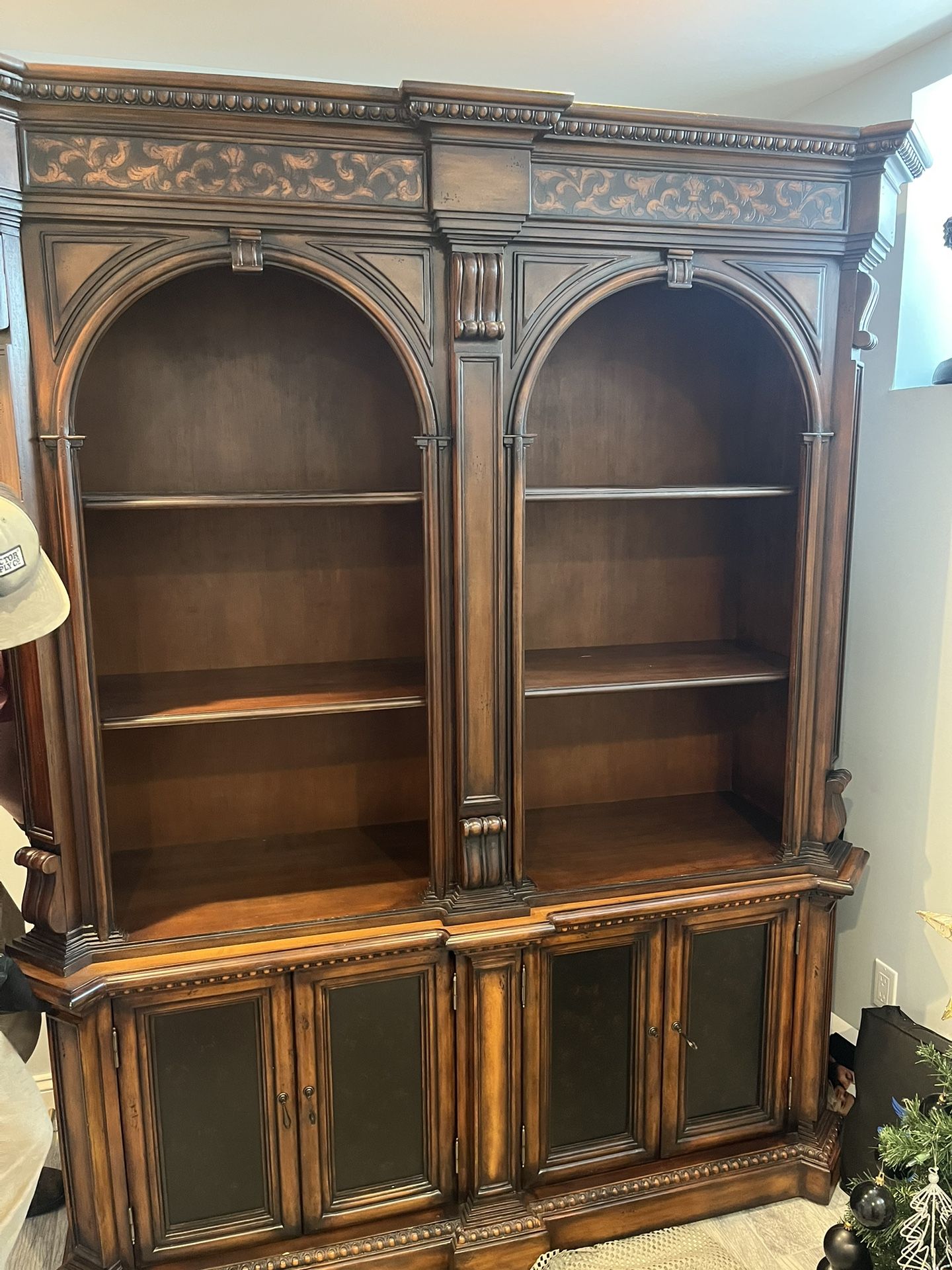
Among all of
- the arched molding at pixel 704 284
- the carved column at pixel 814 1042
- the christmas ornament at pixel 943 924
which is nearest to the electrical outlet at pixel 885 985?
the carved column at pixel 814 1042

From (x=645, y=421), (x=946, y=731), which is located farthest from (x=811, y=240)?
(x=946, y=731)

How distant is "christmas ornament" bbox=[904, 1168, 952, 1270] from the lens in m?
1.48

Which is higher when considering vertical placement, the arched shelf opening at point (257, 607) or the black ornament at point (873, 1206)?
the arched shelf opening at point (257, 607)

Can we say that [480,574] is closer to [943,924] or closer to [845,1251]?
[943,924]

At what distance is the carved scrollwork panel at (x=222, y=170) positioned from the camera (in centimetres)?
161

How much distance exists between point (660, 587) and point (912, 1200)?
4.73 feet

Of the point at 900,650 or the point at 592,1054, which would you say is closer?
the point at 592,1054

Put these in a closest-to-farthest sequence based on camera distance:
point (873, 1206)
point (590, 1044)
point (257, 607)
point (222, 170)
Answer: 1. point (873, 1206)
2. point (222, 170)
3. point (590, 1044)
4. point (257, 607)

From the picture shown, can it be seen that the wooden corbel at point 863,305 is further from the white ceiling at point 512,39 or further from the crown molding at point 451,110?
the white ceiling at point 512,39

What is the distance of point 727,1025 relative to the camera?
222 centimetres

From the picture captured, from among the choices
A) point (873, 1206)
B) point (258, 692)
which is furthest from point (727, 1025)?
point (258, 692)

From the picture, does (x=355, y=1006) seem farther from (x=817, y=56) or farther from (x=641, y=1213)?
(x=817, y=56)

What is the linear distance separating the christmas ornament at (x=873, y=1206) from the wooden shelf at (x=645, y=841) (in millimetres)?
691

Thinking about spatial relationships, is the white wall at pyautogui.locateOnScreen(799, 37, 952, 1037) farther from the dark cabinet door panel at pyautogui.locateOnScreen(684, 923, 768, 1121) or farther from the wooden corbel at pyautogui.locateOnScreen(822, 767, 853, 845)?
the dark cabinet door panel at pyautogui.locateOnScreen(684, 923, 768, 1121)
